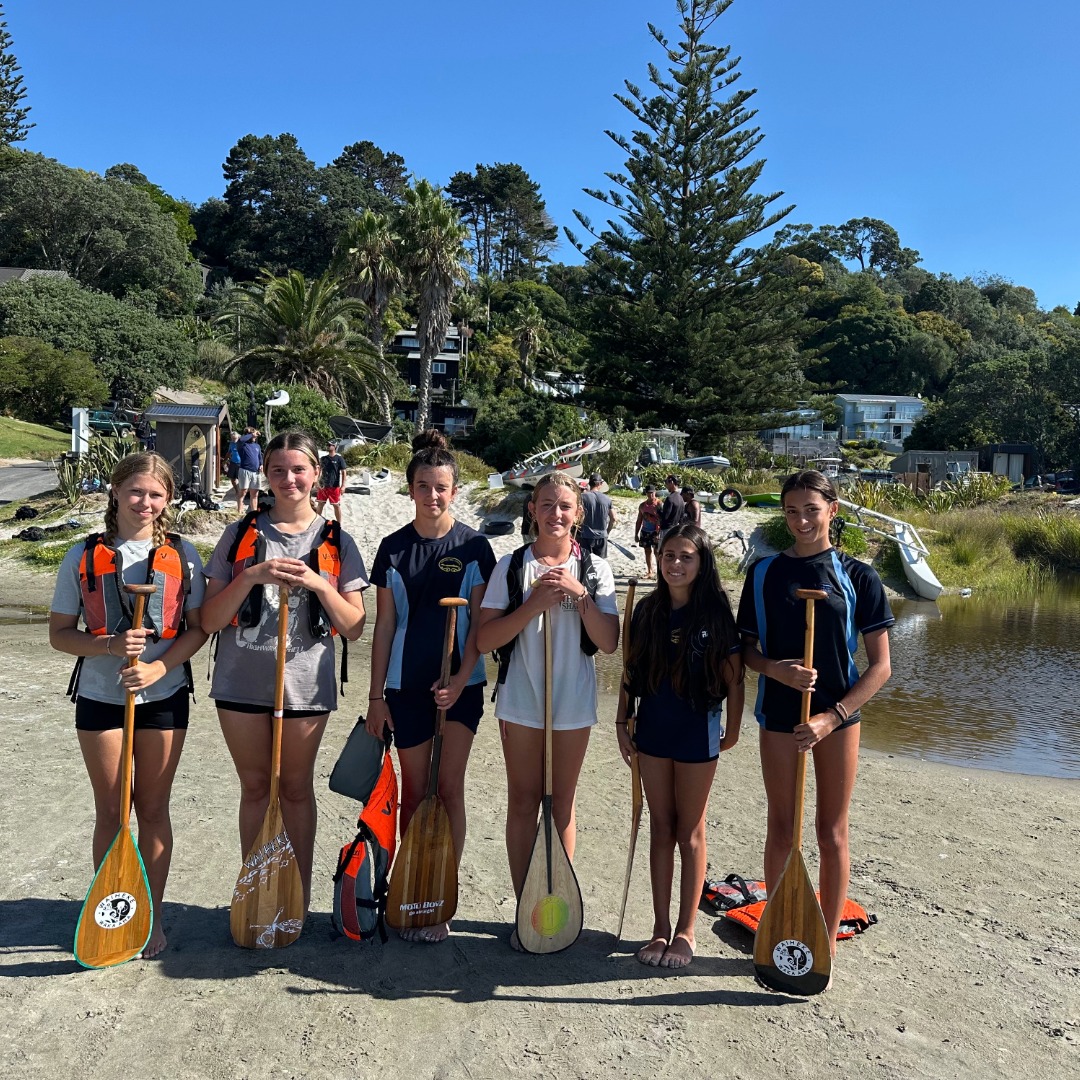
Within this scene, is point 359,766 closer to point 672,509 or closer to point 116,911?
point 116,911

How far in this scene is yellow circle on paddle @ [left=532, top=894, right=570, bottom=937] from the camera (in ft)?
9.93

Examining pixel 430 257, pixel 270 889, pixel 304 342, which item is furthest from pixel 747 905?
pixel 430 257

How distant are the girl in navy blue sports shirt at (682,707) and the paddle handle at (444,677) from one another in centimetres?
59

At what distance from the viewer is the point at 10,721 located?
558 centimetres

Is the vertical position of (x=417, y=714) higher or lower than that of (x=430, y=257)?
lower

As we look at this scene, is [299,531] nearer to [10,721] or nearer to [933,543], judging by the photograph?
[10,721]

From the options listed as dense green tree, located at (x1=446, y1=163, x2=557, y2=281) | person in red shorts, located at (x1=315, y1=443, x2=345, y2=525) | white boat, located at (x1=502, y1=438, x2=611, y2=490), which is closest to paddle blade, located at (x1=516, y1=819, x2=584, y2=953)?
person in red shorts, located at (x1=315, y1=443, x2=345, y2=525)

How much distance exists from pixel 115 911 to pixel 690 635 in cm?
198

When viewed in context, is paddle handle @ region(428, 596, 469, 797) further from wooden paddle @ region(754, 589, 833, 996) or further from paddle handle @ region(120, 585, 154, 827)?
wooden paddle @ region(754, 589, 833, 996)

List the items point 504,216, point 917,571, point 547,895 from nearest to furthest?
point 547,895, point 917,571, point 504,216

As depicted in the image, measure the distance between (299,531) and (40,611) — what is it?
332 inches

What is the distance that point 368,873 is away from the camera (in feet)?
10.2

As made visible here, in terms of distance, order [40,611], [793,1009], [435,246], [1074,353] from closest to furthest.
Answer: [793,1009]
[40,611]
[435,246]
[1074,353]

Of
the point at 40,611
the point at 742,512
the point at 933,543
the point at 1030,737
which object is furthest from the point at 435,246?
the point at 1030,737
